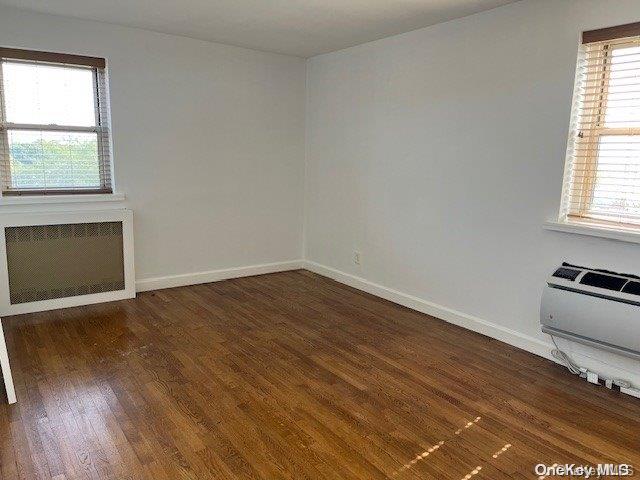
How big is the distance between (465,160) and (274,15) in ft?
6.04

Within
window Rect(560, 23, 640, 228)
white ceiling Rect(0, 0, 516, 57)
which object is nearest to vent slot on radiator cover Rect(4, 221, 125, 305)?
white ceiling Rect(0, 0, 516, 57)

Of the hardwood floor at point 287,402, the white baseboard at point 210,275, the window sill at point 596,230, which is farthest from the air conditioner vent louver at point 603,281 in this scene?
the white baseboard at point 210,275

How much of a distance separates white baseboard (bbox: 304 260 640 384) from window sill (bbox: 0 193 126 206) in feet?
7.52

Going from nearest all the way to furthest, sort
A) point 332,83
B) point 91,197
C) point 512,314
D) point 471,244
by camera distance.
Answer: point 512,314 < point 471,244 < point 91,197 < point 332,83

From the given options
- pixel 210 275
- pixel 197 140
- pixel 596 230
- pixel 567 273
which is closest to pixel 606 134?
pixel 596 230

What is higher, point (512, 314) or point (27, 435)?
point (512, 314)

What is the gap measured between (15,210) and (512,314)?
3.96m

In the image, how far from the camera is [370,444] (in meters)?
2.24

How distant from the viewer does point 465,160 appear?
3672mm

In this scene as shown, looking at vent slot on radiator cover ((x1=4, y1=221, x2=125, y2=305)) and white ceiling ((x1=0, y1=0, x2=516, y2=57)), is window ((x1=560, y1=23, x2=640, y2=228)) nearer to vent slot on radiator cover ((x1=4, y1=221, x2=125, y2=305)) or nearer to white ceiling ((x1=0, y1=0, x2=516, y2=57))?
white ceiling ((x1=0, y1=0, x2=516, y2=57))

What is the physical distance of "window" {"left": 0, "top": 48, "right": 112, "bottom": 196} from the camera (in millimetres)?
3793

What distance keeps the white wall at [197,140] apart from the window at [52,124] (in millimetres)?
121

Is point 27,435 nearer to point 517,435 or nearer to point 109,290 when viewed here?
point 109,290

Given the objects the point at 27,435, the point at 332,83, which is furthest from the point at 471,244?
the point at 27,435
